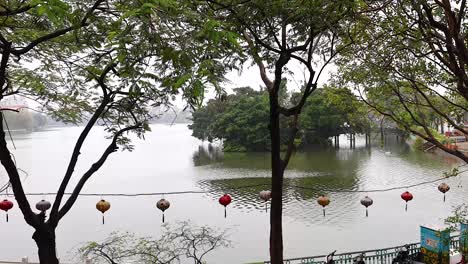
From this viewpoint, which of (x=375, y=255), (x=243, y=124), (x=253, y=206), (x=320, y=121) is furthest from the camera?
(x=320, y=121)

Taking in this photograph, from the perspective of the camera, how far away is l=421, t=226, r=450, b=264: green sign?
921 centimetres

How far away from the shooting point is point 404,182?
813 inches

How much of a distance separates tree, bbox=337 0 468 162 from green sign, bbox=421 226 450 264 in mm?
2931

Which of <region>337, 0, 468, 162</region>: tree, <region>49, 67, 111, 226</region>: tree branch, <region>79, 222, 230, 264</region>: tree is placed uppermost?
<region>337, 0, 468, 162</region>: tree

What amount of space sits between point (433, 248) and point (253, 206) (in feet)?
26.3

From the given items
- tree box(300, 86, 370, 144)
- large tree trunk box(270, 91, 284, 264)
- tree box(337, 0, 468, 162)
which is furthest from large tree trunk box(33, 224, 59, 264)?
tree box(300, 86, 370, 144)

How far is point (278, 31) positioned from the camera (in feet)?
17.4

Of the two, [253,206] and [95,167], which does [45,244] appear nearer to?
[95,167]

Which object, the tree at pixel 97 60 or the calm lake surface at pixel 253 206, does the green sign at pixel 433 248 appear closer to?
the calm lake surface at pixel 253 206

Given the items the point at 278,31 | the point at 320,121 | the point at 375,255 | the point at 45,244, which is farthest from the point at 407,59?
the point at 320,121

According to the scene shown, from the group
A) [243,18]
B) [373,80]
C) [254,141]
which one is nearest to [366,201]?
[373,80]

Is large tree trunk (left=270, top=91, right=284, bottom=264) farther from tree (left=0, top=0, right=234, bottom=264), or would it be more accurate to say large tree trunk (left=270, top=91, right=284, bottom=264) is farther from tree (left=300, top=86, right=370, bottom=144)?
tree (left=300, top=86, right=370, bottom=144)

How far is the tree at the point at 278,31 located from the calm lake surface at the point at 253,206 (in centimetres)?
666

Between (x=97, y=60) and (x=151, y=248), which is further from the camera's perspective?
(x=151, y=248)
